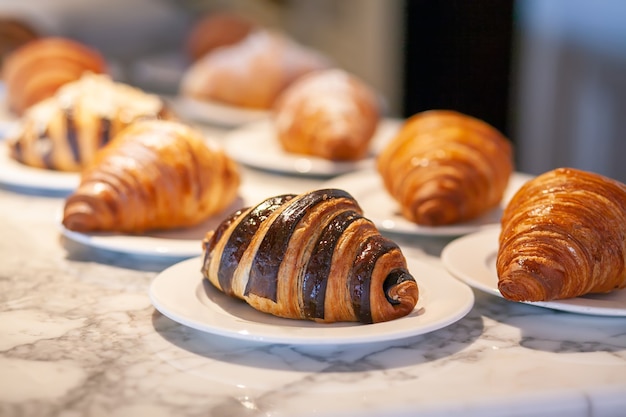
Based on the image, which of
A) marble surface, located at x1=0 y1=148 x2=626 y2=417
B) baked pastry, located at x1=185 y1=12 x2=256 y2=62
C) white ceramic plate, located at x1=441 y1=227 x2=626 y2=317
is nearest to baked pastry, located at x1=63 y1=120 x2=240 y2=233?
marble surface, located at x1=0 y1=148 x2=626 y2=417

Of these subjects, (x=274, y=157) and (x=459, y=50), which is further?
(x=459, y=50)

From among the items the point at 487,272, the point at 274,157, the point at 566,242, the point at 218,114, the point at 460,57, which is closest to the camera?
the point at 566,242

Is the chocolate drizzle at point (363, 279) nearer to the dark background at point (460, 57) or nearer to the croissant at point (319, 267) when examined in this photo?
the croissant at point (319, 267)

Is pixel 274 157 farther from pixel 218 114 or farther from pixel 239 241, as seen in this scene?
pixel 239 241

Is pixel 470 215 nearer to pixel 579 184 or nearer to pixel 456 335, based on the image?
pixel 579 184

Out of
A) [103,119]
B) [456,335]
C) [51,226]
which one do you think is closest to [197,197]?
[51,226]

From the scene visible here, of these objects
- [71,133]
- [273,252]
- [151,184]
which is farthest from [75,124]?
[273,252]

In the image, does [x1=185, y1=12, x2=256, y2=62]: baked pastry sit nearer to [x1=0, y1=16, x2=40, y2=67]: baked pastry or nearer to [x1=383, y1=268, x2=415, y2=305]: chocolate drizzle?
[x1=0, y1=16, x2=40, y2=67]: baked pastry
